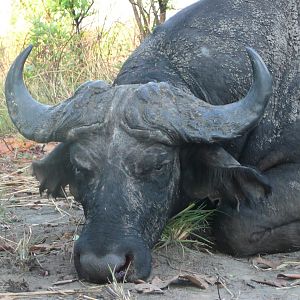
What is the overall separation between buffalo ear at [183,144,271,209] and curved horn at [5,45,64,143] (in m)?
0.88

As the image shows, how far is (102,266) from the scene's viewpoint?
4223 mm

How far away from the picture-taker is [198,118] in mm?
4766

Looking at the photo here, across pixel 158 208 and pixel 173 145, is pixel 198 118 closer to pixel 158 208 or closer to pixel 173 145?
pixel 173 145

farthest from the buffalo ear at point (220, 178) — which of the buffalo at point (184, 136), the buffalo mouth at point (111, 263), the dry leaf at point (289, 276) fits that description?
the buffalo mouth at point (111, 263)

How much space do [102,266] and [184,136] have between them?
3.14 feet

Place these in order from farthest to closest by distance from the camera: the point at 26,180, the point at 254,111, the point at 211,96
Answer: the point at 26,180
the point at 211,96
the point at 254,111

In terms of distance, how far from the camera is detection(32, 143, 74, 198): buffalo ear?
205 inches

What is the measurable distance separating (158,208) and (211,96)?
1108 mm

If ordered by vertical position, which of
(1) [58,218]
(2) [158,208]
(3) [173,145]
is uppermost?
(3) [173,145]

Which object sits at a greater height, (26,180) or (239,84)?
(239,84)

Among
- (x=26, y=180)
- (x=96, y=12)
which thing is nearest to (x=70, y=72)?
(x=96, y=12)

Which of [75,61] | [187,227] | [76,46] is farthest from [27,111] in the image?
[76,46]

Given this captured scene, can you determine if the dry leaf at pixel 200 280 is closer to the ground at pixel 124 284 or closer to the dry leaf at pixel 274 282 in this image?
the ground at pixel 124 284

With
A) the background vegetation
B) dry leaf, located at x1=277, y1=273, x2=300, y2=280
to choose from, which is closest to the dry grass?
the background vegetation
